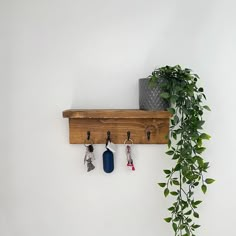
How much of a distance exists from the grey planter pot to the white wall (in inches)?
3.4

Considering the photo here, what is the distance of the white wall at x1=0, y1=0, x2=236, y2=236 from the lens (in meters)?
1.11

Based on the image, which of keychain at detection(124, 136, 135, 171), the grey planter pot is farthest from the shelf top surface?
keychain at detection(124, 136, 135, 171)

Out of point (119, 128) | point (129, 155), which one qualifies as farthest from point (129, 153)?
point (119, 128)

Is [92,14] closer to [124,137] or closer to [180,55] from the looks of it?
[180,55]

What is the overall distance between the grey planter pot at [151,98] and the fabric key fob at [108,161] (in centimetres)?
24

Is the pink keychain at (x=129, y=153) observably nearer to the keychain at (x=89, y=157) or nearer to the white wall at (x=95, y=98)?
the white wall at (x=95, y=98)

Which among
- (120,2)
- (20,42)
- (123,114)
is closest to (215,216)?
(123,114)

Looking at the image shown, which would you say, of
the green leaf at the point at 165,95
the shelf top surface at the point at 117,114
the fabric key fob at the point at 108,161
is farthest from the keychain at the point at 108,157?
the green leaf at the point at 165,95

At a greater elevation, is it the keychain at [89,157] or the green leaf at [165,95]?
the green leaf at [165,95]

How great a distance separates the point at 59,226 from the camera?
116 cm

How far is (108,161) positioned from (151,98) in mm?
315

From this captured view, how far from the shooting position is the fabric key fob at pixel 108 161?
1.08m

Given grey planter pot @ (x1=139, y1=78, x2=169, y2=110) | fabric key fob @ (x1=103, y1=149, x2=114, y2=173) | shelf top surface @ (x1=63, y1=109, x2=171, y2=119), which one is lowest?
fabric key fob @ (x1=103, y1=149, x2=114, y2=173)

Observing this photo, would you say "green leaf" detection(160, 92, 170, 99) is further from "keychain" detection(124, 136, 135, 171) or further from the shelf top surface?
"keychain" detection(124, 136, 135, 171)
